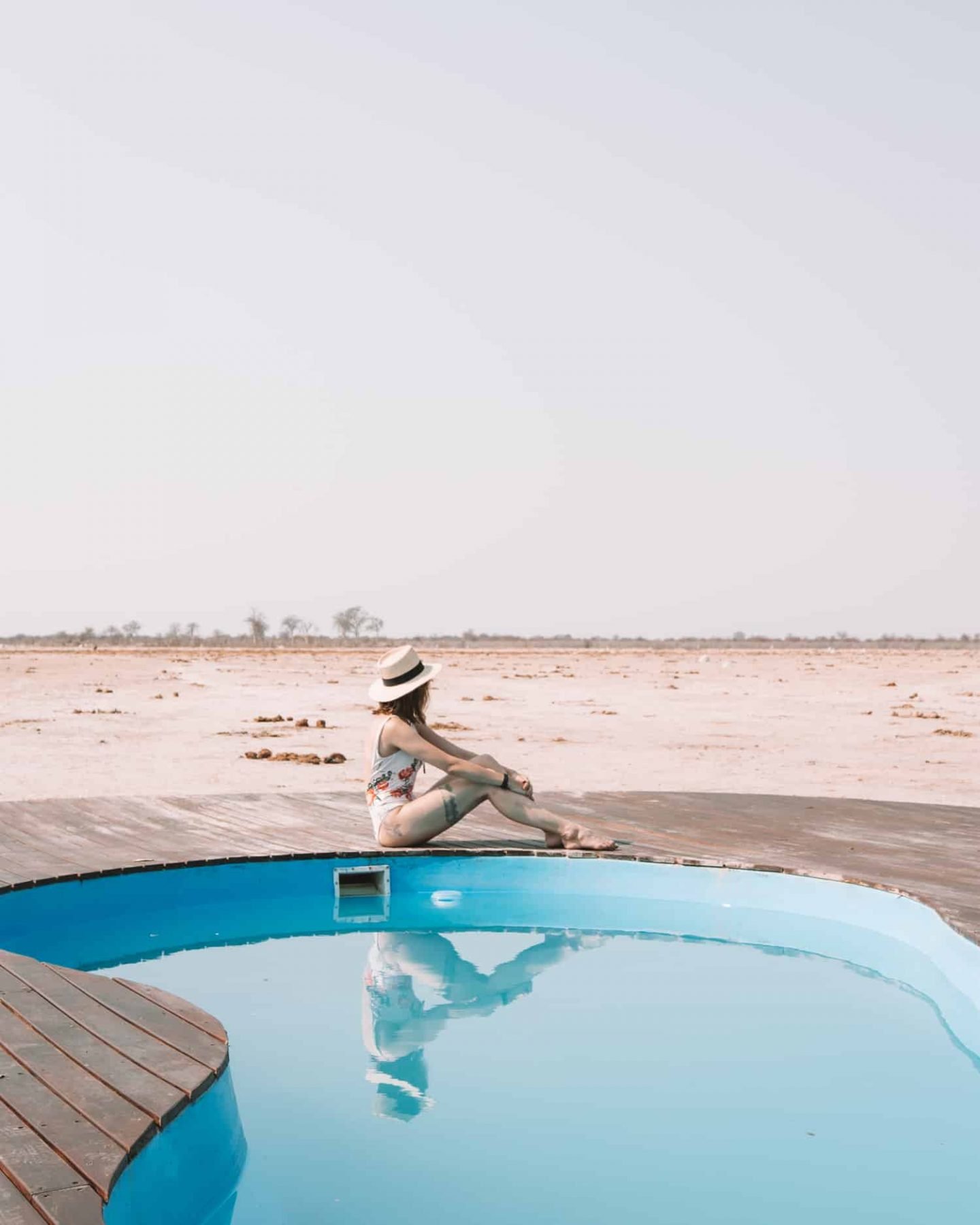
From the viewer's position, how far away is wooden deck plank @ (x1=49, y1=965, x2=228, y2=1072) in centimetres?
424

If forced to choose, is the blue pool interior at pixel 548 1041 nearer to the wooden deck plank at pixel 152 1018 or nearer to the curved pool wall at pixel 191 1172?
the curved pool wall at pixel 191 1172

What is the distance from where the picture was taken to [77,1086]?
3.80 m

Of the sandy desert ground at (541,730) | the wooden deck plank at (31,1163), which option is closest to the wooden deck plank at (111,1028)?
the wooden deck plank at (31,1163)

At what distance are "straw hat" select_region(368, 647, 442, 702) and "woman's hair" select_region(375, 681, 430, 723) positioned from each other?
0.13 ft

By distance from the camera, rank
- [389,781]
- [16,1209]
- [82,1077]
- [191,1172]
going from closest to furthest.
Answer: [16,1209], [191,1172], [82,1077], [389,781]

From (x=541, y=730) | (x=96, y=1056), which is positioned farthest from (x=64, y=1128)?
(x=541, y=730)

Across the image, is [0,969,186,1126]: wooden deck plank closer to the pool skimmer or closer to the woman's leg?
the pool skimmer

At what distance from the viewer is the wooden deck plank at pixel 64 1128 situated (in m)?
3.21

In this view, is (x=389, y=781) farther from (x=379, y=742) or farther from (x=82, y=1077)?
(x=82, y=1077)

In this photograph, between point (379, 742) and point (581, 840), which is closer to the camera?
point (379, 742)

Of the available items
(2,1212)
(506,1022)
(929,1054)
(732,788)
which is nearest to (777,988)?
(929,1054)

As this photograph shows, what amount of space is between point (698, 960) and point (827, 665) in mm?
53840

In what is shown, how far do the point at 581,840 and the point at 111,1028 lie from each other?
4107mm

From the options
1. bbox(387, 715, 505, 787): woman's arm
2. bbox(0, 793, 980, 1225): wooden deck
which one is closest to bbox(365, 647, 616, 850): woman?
bbox(387, 715, 505, 787): woman's arm
